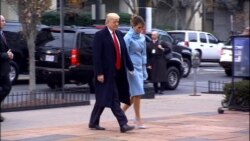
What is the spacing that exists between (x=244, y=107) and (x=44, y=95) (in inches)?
166

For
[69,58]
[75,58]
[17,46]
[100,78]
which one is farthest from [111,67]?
[17,46]

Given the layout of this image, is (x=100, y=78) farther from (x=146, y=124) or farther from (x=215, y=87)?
(x=215, y=87)

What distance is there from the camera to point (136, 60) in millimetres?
12961

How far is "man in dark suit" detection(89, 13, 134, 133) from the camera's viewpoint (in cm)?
1220

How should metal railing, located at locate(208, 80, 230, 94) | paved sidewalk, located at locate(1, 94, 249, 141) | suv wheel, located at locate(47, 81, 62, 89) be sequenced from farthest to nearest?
metal railing, located at locate(208, 80, 230, 94) → suv wheel, located at locate(47, 81, 62, 89) → paved sidewalk, located at locate(1, 94, 249, 141)

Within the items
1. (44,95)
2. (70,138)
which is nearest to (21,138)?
(70,138)

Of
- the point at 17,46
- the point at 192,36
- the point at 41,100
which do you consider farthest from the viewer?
the point at 192,36

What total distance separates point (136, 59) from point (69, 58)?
26.6 feet

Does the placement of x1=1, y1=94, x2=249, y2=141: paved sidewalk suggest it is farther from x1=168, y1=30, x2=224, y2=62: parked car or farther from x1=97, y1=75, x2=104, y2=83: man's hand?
x1=168, y1=30, x2=224, y2=62: parked car

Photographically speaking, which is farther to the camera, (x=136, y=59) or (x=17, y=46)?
(x=17, y=46)

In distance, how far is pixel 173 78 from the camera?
78.1 ft

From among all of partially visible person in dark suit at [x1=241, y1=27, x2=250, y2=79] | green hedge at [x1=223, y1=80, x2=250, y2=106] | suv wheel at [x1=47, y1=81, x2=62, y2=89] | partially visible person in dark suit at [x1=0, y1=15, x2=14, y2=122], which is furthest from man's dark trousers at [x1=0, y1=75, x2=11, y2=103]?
suv wheel at [x1=47, y1=81, x2=62, y2=89]

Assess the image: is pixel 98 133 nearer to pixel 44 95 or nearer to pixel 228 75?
pixel 44 95

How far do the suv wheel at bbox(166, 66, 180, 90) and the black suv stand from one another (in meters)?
2.99
